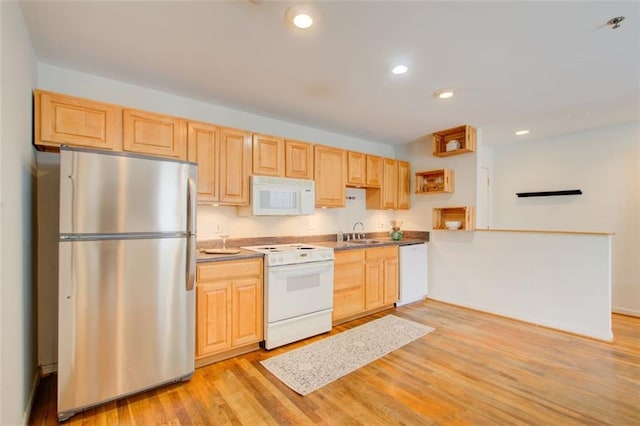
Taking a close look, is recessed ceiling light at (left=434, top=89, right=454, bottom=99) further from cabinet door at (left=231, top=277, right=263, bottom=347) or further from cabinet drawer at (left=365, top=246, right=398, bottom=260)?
cabinet door at (left=231, top=277, right=263, bottom=347)

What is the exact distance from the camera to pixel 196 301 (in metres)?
2.49

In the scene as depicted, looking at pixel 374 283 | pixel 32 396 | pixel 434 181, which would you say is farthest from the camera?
pixel 434 181

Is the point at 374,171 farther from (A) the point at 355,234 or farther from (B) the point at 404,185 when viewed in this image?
(A) the point at 355,234

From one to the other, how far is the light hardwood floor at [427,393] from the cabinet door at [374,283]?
92 centimetres

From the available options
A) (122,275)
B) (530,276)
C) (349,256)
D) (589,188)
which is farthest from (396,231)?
(122,275)

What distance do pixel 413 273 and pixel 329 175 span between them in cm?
196

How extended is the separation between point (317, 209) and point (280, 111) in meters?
1.40

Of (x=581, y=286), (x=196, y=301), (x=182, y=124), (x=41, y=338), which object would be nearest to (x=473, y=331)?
(x=581, y=286)

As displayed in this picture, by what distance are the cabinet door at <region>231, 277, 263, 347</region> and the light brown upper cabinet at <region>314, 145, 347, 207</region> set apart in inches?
55.0

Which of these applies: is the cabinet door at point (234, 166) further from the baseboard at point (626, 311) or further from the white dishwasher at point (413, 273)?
the baseboard at point (626, 311)

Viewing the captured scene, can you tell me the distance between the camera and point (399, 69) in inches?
96.4

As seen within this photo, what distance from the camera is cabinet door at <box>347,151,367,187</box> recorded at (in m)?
4.02

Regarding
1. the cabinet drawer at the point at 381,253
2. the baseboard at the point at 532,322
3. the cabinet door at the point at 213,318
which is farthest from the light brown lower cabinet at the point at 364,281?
the cabinet door at the point at 213,318

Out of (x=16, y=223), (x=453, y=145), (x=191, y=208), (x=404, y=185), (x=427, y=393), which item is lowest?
(x=427, y=393)
